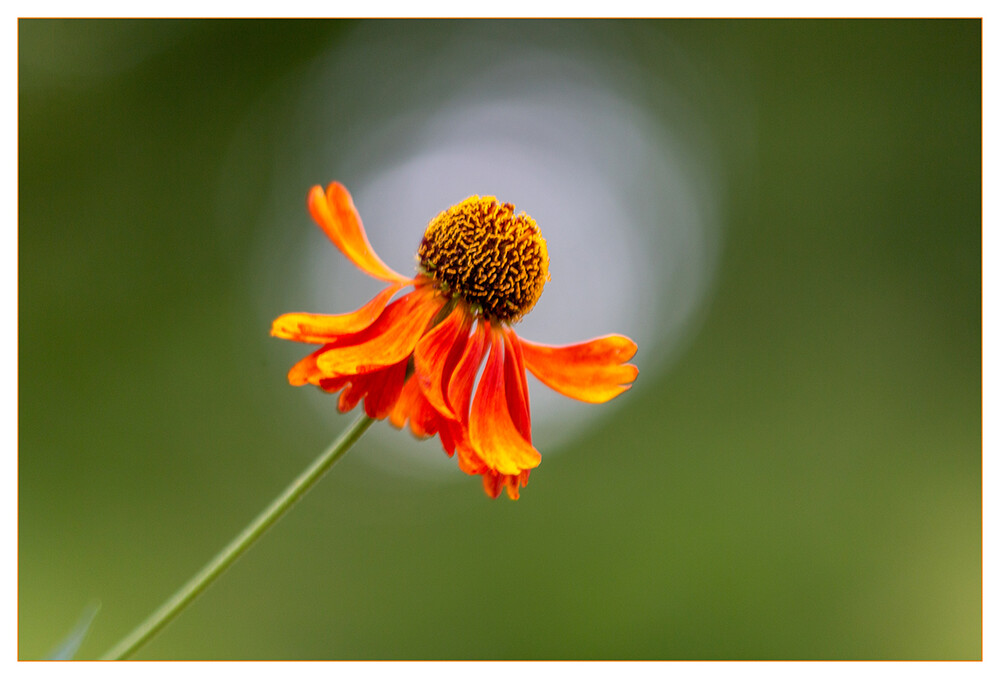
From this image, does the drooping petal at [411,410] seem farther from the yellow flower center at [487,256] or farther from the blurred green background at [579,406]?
the blurred green background at [579,406]

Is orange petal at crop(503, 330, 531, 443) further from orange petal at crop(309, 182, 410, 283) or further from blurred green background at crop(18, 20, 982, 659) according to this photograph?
blurred green background at crop(18, 20, 982, 659)

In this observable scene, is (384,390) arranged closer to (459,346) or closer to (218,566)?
(459,346)

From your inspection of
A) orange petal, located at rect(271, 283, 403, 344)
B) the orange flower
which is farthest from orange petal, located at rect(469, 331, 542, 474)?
orange petal, located at rect(271, 283, 403, 344)

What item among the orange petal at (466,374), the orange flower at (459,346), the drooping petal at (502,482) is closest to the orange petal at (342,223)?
the orange flower at (459,346)

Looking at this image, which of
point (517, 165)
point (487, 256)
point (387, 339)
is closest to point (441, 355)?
point (387, 339)

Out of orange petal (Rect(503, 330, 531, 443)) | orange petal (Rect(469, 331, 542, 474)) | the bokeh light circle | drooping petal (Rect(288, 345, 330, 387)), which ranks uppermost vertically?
the bokeh light circle

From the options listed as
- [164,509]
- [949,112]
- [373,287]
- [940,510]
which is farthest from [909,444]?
[164,509]
